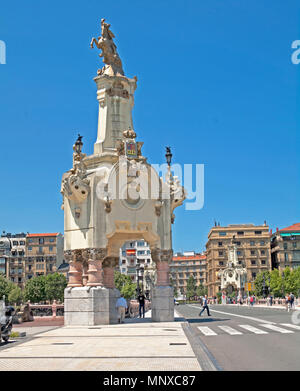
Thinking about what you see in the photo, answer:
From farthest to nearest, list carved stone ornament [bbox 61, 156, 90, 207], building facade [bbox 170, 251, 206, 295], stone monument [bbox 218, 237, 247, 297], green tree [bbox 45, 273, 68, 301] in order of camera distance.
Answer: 1. building facade [bbox 170, 251, 206, 295]
2. stone monument [bbox 218, 237, 247, 297]
3. green tree [bbox 45, 273, 68, 301]
4. carved stone ornament [bbox 61, 156, 90, 207]

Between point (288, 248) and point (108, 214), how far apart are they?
11297 cm

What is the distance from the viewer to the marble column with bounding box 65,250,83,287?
28344mm

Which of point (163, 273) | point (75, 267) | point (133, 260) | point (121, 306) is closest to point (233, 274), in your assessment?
point (133, 260)

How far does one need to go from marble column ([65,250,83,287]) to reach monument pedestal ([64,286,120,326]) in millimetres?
977

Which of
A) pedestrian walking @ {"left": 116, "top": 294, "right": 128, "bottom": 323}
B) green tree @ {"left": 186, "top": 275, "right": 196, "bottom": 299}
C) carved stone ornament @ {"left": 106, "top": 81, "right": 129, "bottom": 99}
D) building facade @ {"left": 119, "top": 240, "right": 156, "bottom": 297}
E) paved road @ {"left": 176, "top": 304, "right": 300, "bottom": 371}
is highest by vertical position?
carved stone ornament @ {"left": 106, "top": 81, "right": 129, "bottom": 99}

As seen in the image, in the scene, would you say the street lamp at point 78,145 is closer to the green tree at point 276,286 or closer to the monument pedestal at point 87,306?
the monument pedestal at point 87,306

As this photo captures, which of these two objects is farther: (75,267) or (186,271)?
(186,271)

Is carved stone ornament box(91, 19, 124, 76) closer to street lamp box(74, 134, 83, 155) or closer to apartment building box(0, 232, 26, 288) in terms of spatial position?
street lamp box(74, 134, 83, 155)

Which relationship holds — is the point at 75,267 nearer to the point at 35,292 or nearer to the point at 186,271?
the point at 35,292

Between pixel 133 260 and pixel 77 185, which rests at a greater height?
pixel 77 185

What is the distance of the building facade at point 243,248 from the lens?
→ 13962cm

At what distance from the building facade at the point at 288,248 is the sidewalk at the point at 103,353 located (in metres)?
117

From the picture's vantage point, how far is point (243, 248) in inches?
5561

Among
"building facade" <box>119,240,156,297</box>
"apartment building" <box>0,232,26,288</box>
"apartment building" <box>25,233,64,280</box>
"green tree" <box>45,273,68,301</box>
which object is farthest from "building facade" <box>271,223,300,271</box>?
"apartment building" <box>0,232,26,288</box>
